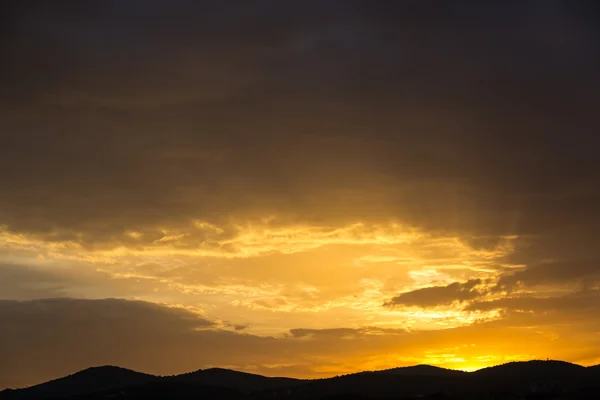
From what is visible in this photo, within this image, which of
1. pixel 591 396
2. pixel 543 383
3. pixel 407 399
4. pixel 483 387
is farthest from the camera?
pixel 483 387

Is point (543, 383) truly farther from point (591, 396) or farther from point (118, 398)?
point (118, 398)

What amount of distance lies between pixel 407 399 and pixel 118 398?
84742 millimetres

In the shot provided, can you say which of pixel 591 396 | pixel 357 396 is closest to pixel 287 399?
pixel 357 396

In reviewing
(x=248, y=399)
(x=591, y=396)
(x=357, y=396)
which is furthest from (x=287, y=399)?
(x=591, y=396)

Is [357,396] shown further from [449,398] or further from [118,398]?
[118,398]

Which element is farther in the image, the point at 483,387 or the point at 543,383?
the point at 483,387

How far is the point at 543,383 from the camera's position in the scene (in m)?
182

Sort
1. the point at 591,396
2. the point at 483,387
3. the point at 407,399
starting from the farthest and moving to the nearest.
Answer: the point at 483,387, the point at 407,399, the point at 591,396

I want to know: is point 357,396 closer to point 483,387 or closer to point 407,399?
point 407,399

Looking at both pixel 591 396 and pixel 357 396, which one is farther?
pixel 357 396

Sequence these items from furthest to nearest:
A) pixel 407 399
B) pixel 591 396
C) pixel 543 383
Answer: pixel 543 383
pixel 407 399
pixel 591 396

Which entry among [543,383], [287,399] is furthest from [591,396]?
[287,399]

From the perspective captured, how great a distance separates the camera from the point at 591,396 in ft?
506

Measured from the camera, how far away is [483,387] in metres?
197
